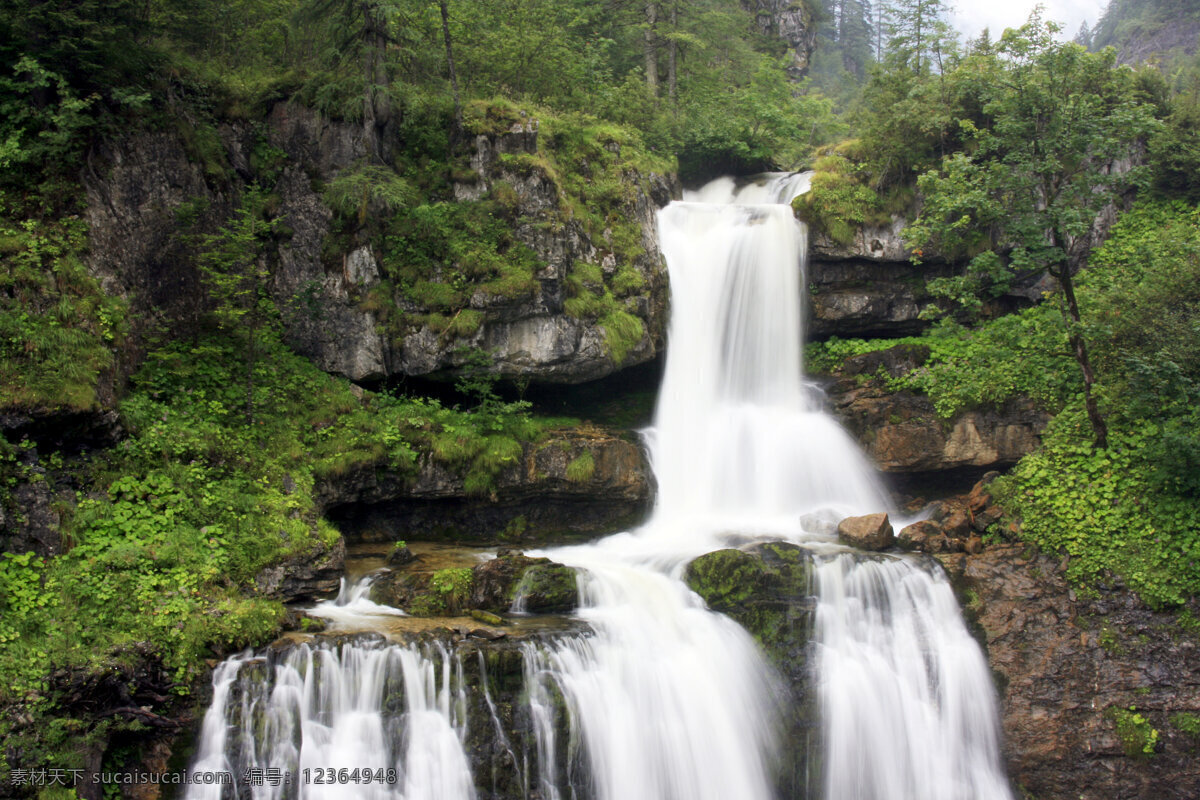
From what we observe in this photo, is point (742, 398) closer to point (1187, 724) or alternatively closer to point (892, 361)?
point (892, 361)

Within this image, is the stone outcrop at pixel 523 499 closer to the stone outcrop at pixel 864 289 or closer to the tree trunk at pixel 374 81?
the stone outcrop at pixel 864 289

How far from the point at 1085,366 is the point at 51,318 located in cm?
1499

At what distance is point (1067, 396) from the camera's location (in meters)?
11.9

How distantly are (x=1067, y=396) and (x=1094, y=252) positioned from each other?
14.5 ft

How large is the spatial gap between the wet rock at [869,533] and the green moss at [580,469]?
4487 mm

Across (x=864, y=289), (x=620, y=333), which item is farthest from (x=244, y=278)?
(x=864, y=289)

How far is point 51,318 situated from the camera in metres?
8.48

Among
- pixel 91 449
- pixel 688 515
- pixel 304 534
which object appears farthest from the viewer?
pixel 688 515

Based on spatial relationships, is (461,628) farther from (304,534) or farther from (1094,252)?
(1094,252)

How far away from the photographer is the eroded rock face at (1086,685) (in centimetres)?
879

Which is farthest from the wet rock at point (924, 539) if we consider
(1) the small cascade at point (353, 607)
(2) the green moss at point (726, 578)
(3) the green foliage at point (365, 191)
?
(3) the green foliage at point (365, 191)

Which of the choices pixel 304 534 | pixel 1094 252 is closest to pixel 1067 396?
pixel 1094 252

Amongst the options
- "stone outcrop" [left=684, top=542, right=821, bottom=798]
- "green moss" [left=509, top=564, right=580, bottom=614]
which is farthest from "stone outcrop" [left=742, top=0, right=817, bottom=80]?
"green moss" [left=509, top=564, right=580, bottom=614]

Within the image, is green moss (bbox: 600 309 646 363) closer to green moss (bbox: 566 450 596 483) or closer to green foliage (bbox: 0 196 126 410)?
green moss (bbox: 566 450 596 483)
